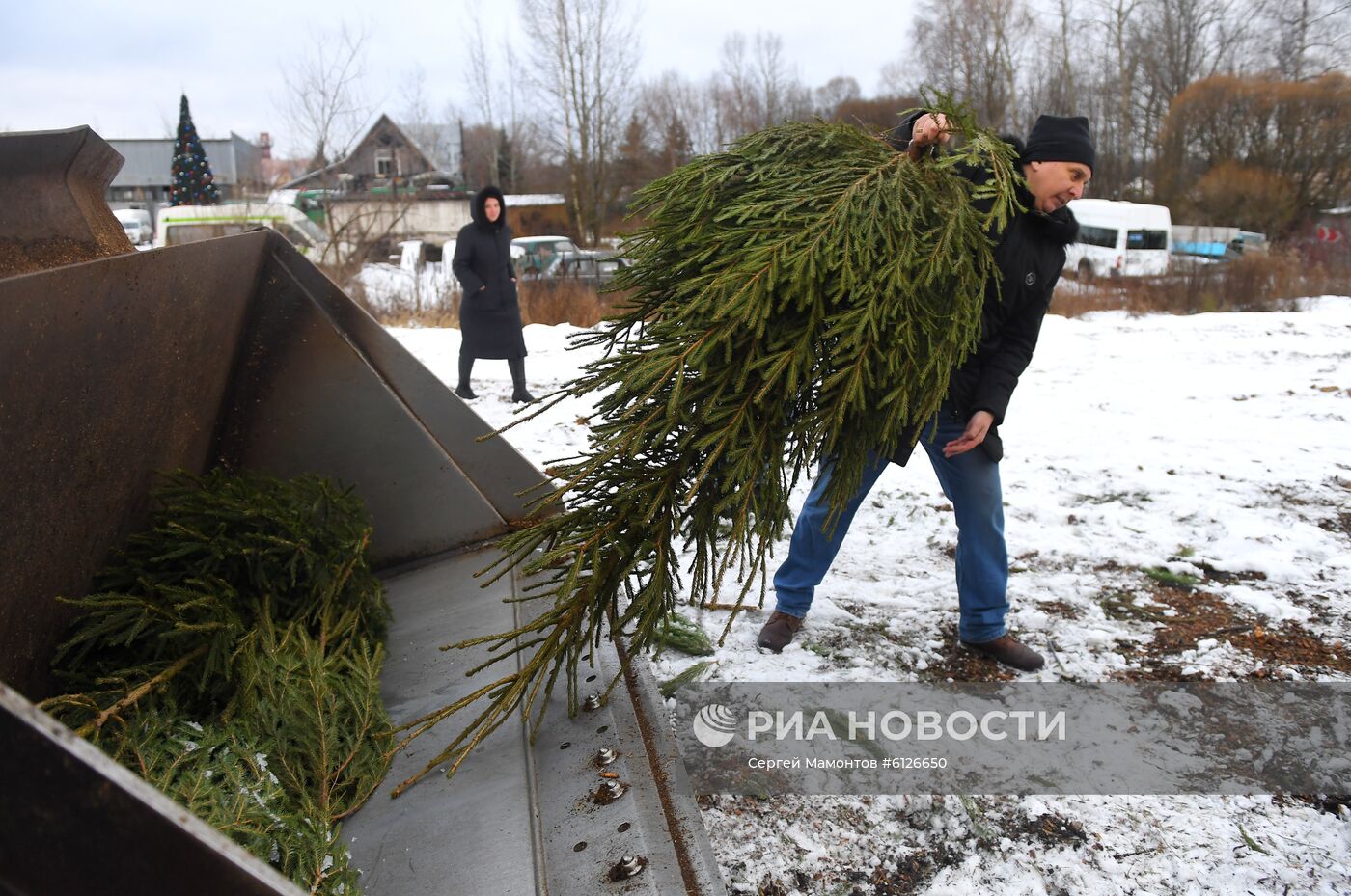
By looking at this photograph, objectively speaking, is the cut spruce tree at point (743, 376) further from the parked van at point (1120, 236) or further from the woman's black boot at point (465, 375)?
the parked van at point (1120, 236)

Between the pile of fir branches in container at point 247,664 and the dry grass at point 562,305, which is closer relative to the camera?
the pile of fir branches in container at point 247,664

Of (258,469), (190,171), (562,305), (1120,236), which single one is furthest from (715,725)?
(190,171)

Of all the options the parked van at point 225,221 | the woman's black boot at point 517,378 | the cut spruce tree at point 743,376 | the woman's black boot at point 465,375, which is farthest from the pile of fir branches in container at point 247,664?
the parked van at point 225,221

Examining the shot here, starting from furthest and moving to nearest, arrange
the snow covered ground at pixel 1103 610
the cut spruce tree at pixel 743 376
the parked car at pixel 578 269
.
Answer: the parked car at pixel 578 269 < the snow covered ground at pixel 1103 610 < the cut spruce tree at pixel 743 376

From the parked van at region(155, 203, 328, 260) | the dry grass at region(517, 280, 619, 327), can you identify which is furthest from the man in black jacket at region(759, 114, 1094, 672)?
the parked van at region(155, 203, 328, 260)

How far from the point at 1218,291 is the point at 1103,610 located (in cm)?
1475

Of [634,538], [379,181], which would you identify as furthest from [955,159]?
[379,181]

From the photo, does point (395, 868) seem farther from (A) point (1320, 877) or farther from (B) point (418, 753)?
(A) point (1320, 877)

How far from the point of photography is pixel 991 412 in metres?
2.88

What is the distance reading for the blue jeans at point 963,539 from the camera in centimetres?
302

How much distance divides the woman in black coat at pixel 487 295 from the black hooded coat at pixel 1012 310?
4.87 m

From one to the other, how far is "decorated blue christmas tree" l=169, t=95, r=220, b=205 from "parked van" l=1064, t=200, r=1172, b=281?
72.2 feet

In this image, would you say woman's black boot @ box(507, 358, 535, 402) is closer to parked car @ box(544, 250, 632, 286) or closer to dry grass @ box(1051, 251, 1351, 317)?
parked car @ box(544, 250, 632, 286)

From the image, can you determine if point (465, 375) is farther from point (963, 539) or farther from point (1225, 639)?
point (1225, 639)
